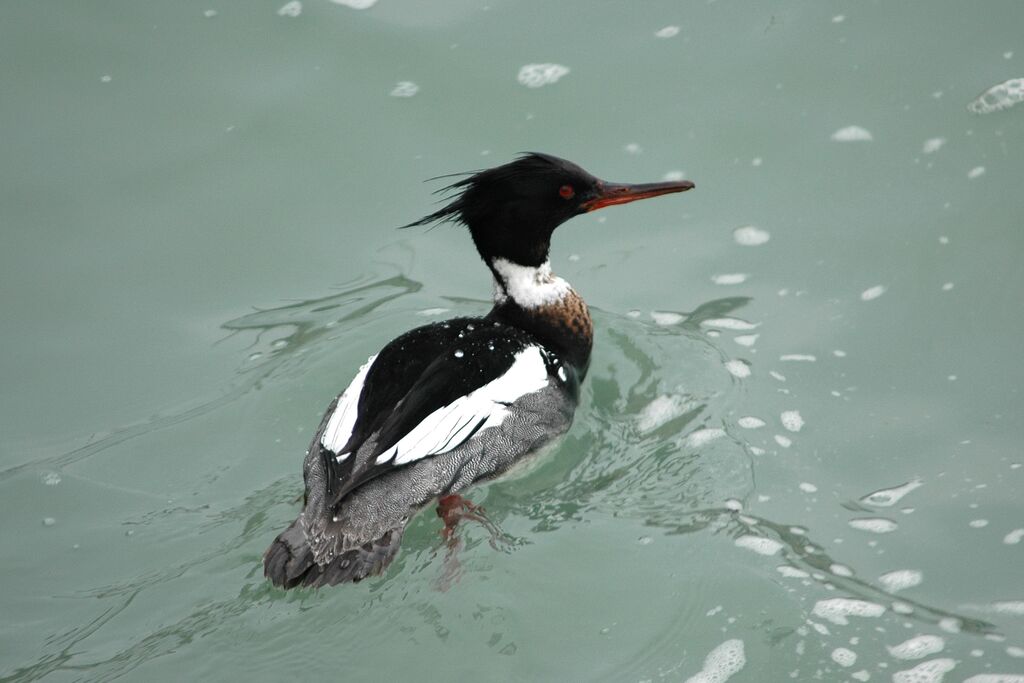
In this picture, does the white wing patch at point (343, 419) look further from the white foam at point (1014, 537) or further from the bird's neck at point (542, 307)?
the white foam at point (1014, 537)

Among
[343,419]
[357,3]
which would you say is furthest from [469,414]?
[357,3]

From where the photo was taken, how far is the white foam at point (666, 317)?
217 inches

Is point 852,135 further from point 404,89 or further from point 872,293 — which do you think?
point 404,89

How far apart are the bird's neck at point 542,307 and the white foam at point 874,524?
1.43 metres

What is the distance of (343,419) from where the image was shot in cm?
425

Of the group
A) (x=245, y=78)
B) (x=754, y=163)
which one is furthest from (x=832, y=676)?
(x=245, y=78)

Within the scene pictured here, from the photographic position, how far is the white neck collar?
510 cm

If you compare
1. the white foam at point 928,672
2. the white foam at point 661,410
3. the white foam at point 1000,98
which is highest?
the white foam at point 1000,98

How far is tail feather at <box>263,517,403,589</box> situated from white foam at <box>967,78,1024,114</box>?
439 centimetres

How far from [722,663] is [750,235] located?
2.76 meters

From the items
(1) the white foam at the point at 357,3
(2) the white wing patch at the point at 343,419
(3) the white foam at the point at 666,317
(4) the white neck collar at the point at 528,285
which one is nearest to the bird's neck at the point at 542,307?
(4) the white neck collar at the point at 528,285

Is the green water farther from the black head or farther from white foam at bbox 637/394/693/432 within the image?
the black head

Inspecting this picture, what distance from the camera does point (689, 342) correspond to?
5.37 meters

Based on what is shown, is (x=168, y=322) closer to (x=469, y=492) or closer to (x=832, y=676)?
(x=469, y=492)
